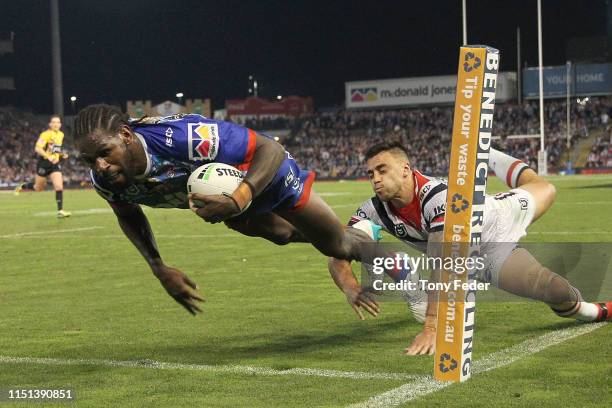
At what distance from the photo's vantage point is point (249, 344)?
689cm

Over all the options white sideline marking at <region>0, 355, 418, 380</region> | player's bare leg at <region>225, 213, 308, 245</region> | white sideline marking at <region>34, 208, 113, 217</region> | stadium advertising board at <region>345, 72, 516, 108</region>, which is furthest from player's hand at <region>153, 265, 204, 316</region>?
stadium advertising board at <region>345, 72, 516, 108</region>

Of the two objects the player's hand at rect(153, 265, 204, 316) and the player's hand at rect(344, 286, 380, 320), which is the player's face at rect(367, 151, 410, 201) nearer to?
the player's hand at rect(344, 286, 380, 320)

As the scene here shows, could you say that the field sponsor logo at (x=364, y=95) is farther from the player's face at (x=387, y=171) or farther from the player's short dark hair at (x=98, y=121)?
the player's short dark hair at (x=98, y=121)

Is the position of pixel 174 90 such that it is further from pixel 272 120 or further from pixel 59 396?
pixel 59 396

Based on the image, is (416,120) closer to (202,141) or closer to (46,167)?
(46,167)

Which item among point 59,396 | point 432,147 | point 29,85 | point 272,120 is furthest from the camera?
point 29,85

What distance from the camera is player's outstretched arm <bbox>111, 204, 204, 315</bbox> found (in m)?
6.13

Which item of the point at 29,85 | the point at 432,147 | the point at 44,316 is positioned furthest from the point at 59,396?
the point at 29,85

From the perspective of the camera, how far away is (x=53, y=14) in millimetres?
51531

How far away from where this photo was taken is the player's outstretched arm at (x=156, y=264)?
613 centimetres

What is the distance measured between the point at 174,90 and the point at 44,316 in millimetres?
104940

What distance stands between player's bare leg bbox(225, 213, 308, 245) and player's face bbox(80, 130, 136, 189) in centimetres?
141

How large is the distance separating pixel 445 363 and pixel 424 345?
2.49ft

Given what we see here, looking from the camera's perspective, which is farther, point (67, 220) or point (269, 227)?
point (67, 220)
